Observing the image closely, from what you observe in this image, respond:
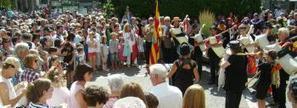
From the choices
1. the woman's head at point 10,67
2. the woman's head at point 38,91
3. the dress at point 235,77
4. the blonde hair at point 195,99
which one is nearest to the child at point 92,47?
the dress at point 235,77

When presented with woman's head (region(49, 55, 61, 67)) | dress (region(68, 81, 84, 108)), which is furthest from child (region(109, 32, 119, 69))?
dress (region(68, 81, 84, 108))

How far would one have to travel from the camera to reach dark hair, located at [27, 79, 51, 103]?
19.7 feet

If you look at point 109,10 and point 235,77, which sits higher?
point 109,10

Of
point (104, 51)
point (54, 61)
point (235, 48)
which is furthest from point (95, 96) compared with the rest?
point (104, 51)

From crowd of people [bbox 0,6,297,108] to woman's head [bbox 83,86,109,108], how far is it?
1 cm

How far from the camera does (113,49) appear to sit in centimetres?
1728

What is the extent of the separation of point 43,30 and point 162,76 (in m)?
9.52

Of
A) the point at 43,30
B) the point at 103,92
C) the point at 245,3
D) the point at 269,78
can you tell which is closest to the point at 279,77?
the point at 269,78

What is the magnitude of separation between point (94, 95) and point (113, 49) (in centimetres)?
1184

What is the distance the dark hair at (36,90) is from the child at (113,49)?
10981mm

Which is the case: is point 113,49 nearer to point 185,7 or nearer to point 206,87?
point 206,87

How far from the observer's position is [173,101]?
22.1 ft

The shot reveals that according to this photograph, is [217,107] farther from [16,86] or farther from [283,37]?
[16,86]

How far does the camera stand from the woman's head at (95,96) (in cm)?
548
